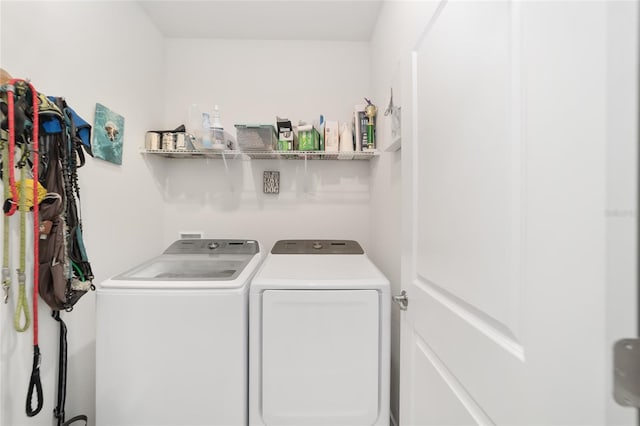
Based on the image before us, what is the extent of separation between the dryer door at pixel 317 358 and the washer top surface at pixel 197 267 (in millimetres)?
294

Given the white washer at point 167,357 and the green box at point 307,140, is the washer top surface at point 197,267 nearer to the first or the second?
the white washer at point 167,357

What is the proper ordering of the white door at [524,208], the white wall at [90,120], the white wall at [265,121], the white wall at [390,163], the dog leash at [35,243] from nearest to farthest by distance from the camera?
the white door at [524,208]
the dog leash at [35,243]
the white wall at [90,120]
the white wall at [390,163]
the white wall at [265,121]

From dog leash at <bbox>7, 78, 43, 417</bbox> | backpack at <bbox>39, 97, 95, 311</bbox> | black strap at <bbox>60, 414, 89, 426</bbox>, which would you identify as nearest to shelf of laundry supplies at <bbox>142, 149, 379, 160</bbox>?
backpack at <bbox>39, 97, 95, 311</bbox>

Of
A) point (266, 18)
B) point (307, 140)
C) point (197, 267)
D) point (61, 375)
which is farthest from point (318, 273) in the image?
point (266, 18)

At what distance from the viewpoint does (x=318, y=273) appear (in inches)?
53.1

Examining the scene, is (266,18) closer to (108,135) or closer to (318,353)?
(108,135)

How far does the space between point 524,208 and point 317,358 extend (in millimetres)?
1065

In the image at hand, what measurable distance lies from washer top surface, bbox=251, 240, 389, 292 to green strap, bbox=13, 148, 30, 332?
88cm

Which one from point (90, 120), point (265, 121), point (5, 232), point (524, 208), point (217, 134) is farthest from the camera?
point (265, 121)

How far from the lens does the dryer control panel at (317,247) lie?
6.05 feet

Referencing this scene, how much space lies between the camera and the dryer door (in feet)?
3.88

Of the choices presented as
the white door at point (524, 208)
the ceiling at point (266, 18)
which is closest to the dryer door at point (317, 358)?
the white door at point (524, 208)

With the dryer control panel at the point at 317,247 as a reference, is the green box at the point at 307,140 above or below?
above

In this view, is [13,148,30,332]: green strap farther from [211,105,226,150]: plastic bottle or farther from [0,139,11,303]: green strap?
[211,105,226,150]: plastic bottle
